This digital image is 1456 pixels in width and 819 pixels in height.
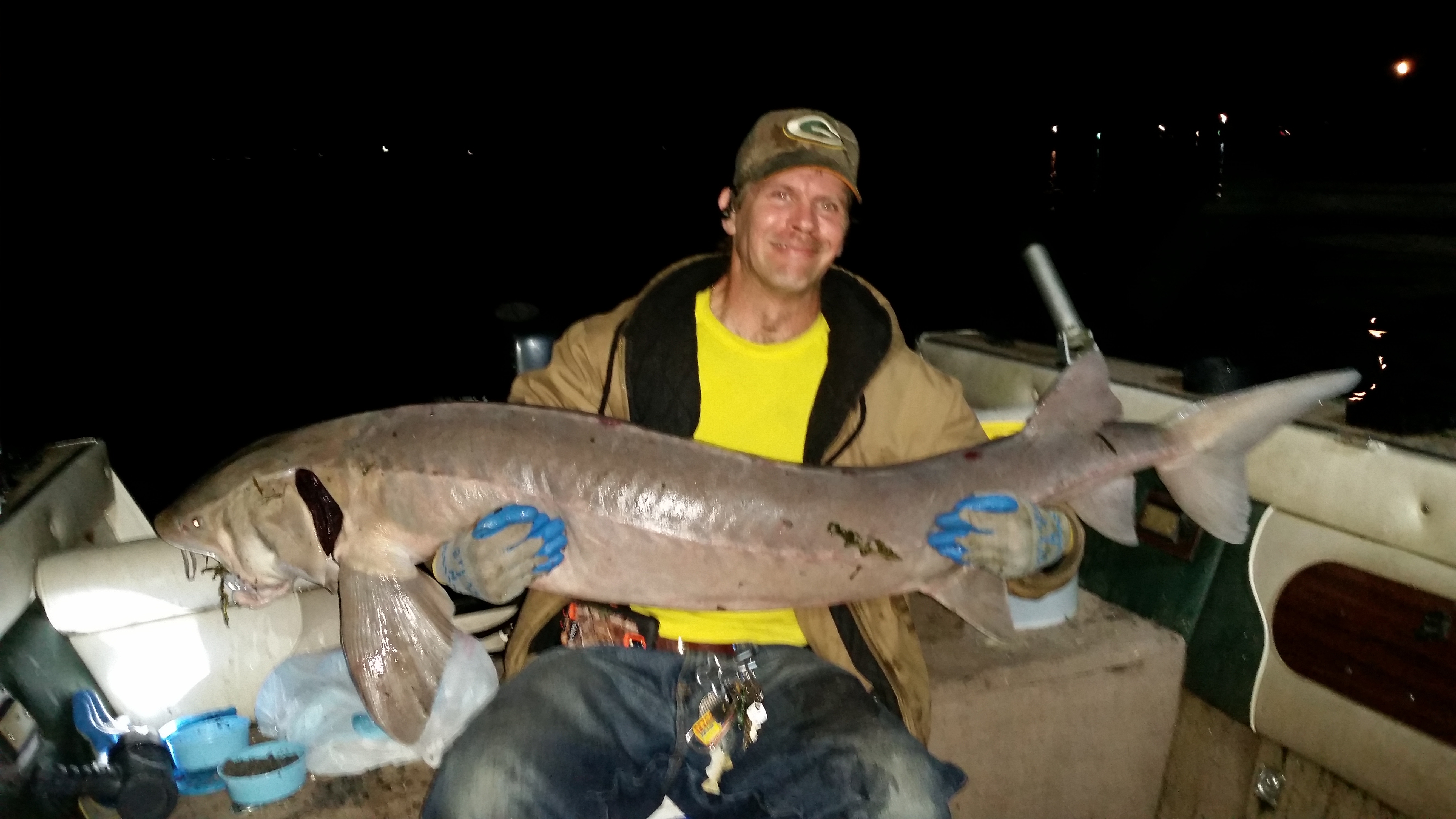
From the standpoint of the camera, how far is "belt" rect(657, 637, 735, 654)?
7.89 feet

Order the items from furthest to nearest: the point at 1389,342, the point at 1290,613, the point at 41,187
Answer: the point at 41,187, the point at 1389,342, the point at 1290,613

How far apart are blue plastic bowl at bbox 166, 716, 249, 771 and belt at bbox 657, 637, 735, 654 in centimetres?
132

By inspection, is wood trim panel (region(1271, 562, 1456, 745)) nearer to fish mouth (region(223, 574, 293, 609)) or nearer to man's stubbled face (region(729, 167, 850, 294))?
man's stubbled face (region(729, 167, 850, 294))

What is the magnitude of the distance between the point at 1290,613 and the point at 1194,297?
2400 cm

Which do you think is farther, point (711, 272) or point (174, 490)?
point (174, 490)

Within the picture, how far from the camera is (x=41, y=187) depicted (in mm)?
56188

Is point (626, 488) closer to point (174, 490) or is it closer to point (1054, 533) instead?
point (1054, 533)

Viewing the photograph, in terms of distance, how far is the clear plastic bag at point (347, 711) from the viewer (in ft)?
7.79

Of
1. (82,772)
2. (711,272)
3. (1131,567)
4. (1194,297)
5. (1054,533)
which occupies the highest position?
(711,272)

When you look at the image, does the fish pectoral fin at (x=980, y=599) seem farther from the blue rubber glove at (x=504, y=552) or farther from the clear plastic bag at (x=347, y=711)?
the clear plastic bag at (x=347, y=711)

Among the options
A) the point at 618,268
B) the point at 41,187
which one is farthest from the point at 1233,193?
the point at 41,187

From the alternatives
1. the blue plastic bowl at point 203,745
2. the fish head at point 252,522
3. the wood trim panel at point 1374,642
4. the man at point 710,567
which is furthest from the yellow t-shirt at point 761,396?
the wood trim panel at point 1374,642

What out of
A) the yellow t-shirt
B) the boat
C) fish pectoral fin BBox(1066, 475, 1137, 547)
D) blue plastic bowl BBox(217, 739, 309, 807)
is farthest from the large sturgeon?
blue plastic bowl BBox(217, 739, 309, 807)

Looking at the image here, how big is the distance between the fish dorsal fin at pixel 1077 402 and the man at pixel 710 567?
223 mm
